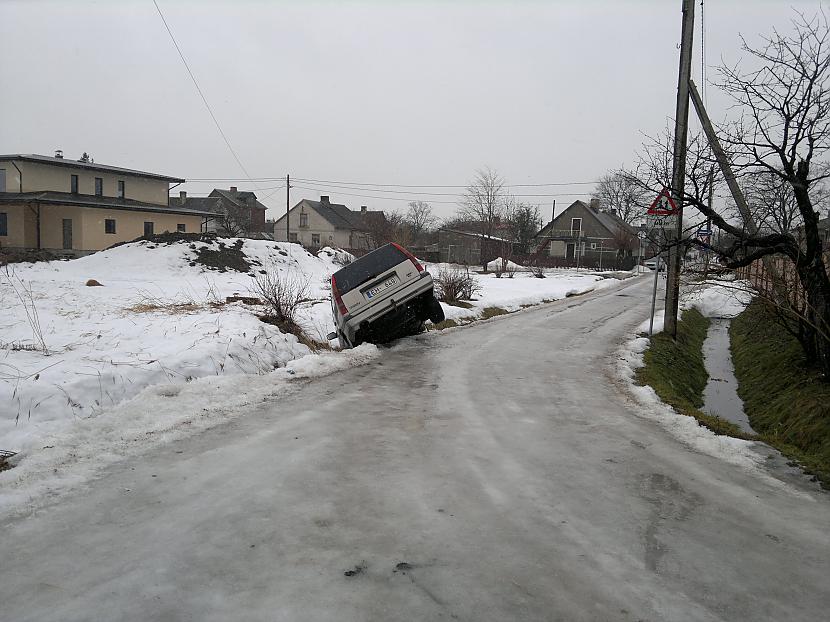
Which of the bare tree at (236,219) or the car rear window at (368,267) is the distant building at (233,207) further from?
the car rear window at (368,267)

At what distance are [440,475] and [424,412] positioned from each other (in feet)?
6.78

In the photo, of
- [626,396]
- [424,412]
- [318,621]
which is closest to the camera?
[318,621]

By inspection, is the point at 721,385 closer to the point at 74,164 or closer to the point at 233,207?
the point at 74,164

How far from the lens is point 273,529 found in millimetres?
3660

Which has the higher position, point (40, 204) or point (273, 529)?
point (40, 204)

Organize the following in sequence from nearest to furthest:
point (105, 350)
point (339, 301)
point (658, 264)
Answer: point (105, 350) < point (339, 301) < point (658, 264)

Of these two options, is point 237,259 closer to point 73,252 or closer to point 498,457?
point 73,252

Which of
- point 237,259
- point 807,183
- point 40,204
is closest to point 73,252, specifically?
point 40,204

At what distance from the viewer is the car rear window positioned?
10.6 metres

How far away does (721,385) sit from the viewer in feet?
40.3

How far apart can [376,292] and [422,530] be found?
7.01 m

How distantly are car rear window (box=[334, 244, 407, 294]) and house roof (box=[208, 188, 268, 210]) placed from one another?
70712 millimetres

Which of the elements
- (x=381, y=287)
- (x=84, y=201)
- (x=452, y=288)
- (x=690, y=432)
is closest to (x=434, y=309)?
(x=381, y=287)

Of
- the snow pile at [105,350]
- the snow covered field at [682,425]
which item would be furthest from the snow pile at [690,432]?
the snow pile at [105,350]
